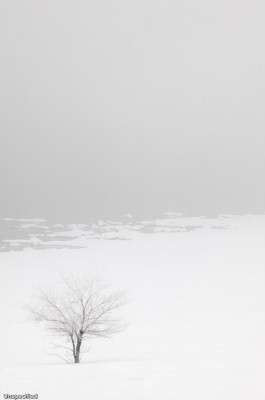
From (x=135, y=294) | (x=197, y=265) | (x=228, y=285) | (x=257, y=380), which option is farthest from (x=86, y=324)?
(x=197, y=265)

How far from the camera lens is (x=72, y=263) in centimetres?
13912

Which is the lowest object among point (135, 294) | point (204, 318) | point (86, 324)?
point (86, 324)

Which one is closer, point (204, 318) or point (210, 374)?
point (210, 374)

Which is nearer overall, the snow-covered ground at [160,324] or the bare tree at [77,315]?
the snow-covered ground at [160,324]

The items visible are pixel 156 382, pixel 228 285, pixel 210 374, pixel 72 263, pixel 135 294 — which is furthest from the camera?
pixel 72 263

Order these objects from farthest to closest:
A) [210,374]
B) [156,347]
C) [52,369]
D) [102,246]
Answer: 1. [102,246]
2. [156,347]
3. [52,369]
4. [210,374]

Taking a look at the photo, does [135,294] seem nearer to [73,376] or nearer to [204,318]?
[204,318]

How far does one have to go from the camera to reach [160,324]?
65.9 meters

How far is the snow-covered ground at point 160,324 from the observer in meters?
19.4

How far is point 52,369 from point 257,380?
371 inches

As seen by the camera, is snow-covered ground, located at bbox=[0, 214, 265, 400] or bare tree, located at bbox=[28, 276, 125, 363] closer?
snow-covered ground, located at bbox=[0, 214, 265, 400]

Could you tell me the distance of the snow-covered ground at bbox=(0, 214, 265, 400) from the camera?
764 inches

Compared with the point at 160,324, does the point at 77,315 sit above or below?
below

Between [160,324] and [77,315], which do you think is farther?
[160,324]
